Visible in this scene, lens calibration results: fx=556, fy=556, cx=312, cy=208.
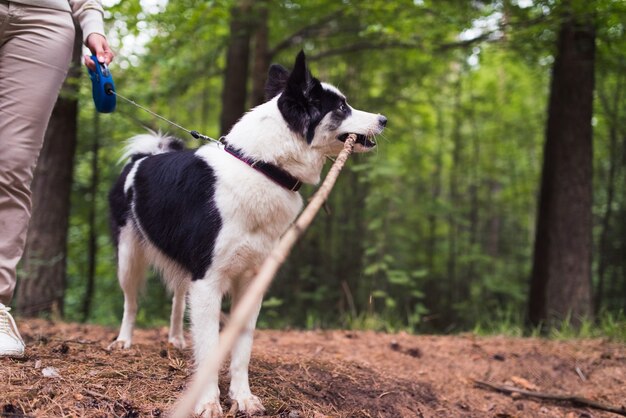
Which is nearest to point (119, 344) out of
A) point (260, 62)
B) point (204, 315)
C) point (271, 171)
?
point (204, 315)

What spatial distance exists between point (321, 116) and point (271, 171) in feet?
1.25

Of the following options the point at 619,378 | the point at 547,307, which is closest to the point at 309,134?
the point at 619,378

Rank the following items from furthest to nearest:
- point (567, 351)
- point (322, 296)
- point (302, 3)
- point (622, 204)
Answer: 1. point (622, 204)
2. point (322, 296)
3. point (302, 3)
4. point (567, 351)

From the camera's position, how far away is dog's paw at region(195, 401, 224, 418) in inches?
94.6

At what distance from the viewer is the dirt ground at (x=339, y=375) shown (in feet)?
8.04

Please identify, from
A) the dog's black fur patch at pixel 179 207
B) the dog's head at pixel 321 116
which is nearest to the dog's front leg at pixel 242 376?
the dog's black fur patch at pixel 179 207

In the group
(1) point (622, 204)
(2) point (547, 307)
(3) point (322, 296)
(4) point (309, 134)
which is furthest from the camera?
(1) point (622, 204)

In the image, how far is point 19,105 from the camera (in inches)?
111

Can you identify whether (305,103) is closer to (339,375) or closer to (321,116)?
(321,116)

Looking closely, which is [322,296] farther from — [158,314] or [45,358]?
[45,358]

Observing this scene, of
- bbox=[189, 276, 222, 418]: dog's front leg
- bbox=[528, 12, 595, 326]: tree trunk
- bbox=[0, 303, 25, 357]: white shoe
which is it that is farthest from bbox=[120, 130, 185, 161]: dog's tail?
bbox=[528, 12, 595, 326]: tree trunk

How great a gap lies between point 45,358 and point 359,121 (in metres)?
2.01

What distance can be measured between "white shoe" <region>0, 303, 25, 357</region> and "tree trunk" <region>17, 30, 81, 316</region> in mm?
3396

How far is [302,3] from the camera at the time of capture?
7.21m
